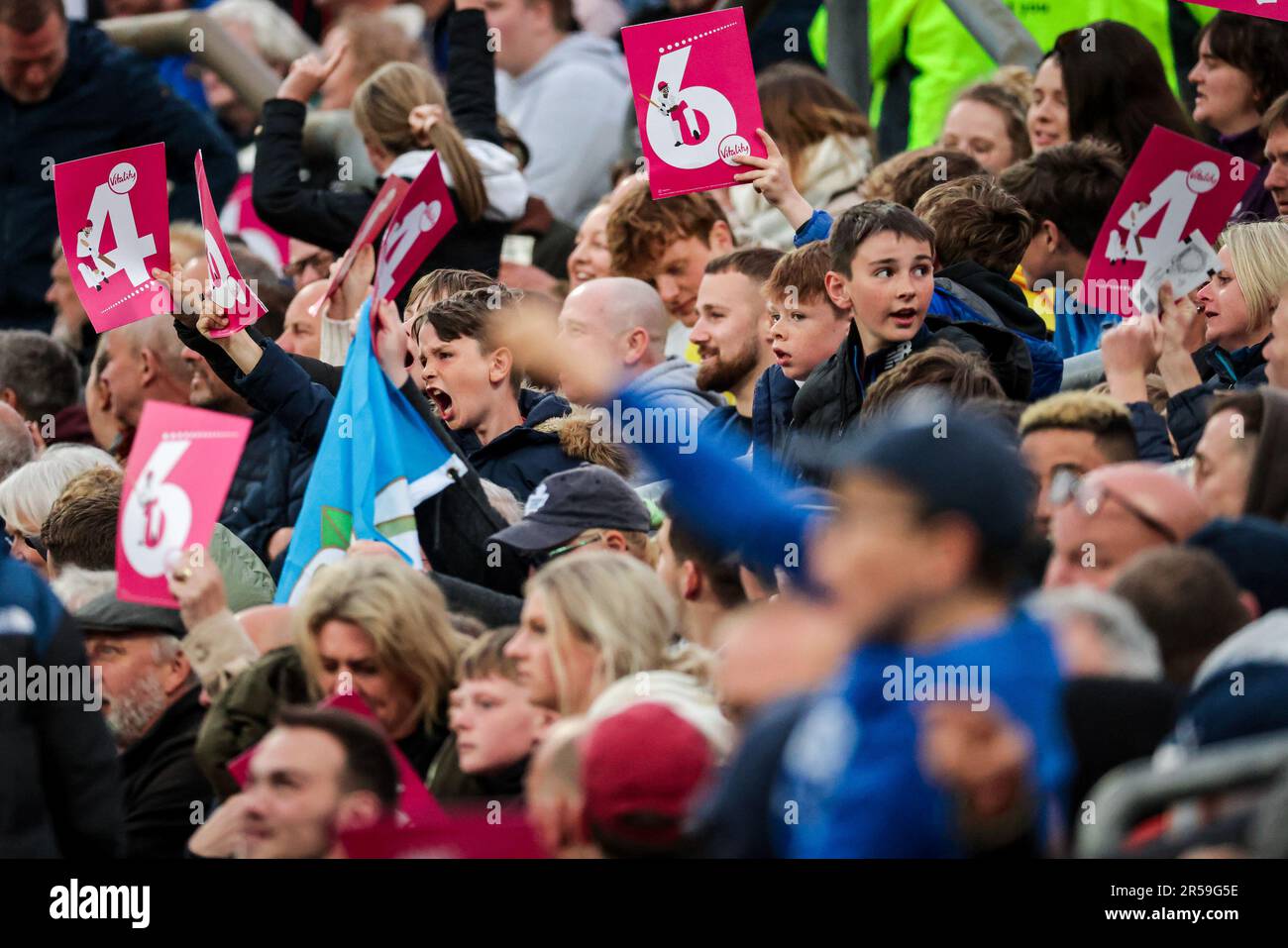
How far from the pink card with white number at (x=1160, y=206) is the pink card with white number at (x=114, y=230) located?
9.36 ft

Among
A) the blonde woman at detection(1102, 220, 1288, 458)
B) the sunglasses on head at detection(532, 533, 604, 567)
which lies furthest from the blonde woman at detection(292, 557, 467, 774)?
the blonde woman at detection(1102, 220, 1288, 458)

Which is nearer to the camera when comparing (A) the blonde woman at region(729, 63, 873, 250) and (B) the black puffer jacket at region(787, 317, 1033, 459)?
(B) the black puffer jacket at region(787, 317, 1033, 459)

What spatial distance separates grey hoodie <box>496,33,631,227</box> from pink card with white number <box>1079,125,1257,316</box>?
3628mm

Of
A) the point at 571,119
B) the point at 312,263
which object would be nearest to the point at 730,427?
the point at 312,263

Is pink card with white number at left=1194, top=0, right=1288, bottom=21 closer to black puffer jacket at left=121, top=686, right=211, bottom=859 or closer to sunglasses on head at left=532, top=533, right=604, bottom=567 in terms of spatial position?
sunglasses on head at left=532, top=533, right=604, bottom=567

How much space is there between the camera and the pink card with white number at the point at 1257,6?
699 centimetres

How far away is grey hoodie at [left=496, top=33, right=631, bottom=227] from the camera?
407 inches

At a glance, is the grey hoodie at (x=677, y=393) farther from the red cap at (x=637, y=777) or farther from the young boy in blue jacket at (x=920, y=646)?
the young boy in blue jacket at (x=920, y=646)

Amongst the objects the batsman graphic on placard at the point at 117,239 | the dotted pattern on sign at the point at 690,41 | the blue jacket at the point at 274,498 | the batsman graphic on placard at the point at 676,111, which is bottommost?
the blue jacket at the point at 274,498

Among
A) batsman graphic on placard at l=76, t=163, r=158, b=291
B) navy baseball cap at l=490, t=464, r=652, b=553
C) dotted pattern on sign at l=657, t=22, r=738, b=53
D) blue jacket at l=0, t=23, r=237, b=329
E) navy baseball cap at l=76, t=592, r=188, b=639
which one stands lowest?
navy baseball cap at l=76, t=592, r=188, b=639

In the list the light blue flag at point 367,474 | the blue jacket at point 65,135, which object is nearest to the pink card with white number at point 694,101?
the light blue flag at point 367,474
